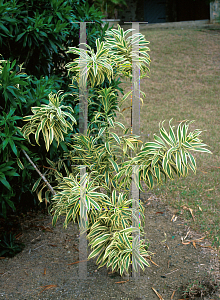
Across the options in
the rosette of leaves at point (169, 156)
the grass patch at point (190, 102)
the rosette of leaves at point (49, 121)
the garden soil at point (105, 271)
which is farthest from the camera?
the grass patch at point (190, 102)

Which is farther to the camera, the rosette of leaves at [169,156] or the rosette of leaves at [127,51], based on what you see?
the rosette of leaves at [127,51]

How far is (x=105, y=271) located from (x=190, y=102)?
5.50 meters

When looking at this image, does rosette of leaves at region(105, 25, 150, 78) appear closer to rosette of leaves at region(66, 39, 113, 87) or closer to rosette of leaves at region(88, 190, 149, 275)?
rosette of leaves at region(66, 39, 113, 87)

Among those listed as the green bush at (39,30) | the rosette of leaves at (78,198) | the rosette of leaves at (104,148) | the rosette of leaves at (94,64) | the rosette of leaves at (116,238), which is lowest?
the rosette of leaves at (116,238)

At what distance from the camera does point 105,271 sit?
2.55 m

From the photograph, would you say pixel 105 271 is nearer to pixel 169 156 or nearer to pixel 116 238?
pixel 116 238

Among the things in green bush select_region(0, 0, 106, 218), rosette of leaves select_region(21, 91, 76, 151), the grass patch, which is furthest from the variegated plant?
the grass patch

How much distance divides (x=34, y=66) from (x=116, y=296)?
2228 millimetres

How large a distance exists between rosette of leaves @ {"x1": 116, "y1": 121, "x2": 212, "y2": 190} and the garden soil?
85cm

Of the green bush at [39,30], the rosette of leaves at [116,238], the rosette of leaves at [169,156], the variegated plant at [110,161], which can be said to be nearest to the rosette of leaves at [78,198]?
the variegated plant at [110,161]

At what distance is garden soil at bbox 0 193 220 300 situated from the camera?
90.6 inches

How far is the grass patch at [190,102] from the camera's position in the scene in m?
3.62

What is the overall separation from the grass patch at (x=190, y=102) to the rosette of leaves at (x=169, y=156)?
841 millimetres

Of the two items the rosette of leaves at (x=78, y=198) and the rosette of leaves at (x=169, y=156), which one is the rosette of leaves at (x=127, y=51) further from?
the rosette of leaves at (x=78, y=198)
